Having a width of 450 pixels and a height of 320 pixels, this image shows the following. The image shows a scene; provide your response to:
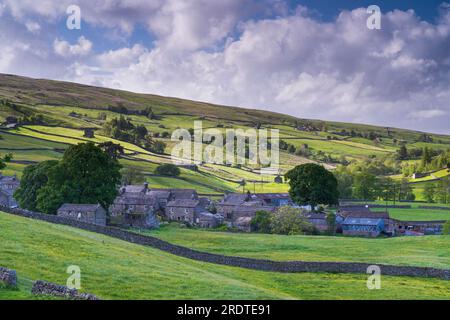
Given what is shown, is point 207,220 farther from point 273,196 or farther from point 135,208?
point 273,196

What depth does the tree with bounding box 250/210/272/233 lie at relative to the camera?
8488cm

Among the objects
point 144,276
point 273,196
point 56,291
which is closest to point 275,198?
point 273,196

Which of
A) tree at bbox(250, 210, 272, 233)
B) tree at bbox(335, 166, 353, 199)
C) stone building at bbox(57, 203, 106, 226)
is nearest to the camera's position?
stone building at bbox(57, 203, 106, 226)

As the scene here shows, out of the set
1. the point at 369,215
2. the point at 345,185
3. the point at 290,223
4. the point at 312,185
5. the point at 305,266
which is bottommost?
the point at 305,266

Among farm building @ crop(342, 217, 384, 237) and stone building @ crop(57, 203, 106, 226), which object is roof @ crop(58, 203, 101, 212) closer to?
stone building @ crop(57, 203, 106, 226)

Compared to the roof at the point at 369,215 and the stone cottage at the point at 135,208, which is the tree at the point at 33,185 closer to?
the stone cottage at the point at 135,208

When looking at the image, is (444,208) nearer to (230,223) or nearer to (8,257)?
(230,223)

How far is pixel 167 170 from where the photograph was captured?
13625cm

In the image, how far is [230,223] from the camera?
9425 centimetres

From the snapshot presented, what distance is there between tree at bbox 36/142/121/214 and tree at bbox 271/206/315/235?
75.0ft

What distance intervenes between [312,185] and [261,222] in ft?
44.1

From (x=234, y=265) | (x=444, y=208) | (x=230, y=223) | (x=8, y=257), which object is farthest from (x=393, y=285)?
(x=444, y=208)

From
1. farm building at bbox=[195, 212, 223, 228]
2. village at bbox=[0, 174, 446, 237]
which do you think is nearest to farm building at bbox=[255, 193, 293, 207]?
village at bbox=[0, 174, 446, 237]
